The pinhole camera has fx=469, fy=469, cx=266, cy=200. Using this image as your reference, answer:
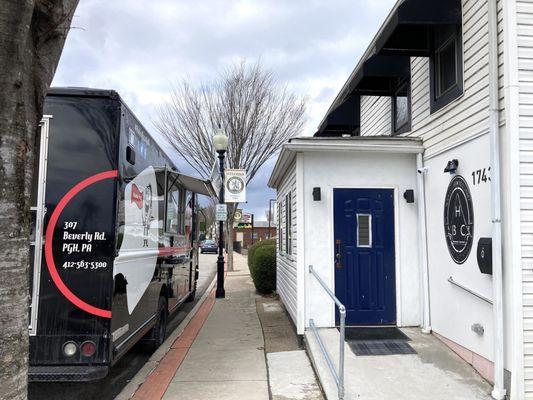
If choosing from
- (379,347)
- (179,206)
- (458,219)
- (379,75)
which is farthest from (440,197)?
(179,206)

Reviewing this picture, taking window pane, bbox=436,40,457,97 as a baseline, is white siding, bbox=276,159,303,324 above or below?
below

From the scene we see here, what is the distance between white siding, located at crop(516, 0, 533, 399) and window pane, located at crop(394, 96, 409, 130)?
3.18 metres

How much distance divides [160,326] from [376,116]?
6.07 metres

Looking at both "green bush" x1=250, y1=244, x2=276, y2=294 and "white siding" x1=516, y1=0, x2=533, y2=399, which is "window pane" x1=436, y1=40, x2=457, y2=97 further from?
"green bush" x1=250, y1=244, x2=276, y2=294

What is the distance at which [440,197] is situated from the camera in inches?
249

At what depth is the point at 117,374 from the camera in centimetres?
606

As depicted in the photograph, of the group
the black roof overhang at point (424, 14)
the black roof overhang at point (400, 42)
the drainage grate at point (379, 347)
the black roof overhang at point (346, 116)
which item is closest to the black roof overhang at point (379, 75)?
the black roof overhang at point (400, 42)

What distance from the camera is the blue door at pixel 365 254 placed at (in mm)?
6992

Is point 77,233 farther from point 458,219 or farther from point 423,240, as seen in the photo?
point 423,240

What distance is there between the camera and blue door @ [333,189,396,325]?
6992mm

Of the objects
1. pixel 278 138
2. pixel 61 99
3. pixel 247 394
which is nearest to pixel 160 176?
pixel 61 99

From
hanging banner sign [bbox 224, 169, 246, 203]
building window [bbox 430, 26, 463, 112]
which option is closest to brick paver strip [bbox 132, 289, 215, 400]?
hanging banner sign [bbox 224, 169, 246, 203]

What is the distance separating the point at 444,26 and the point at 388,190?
2408mm

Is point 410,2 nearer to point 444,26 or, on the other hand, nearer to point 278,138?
point 444,26
